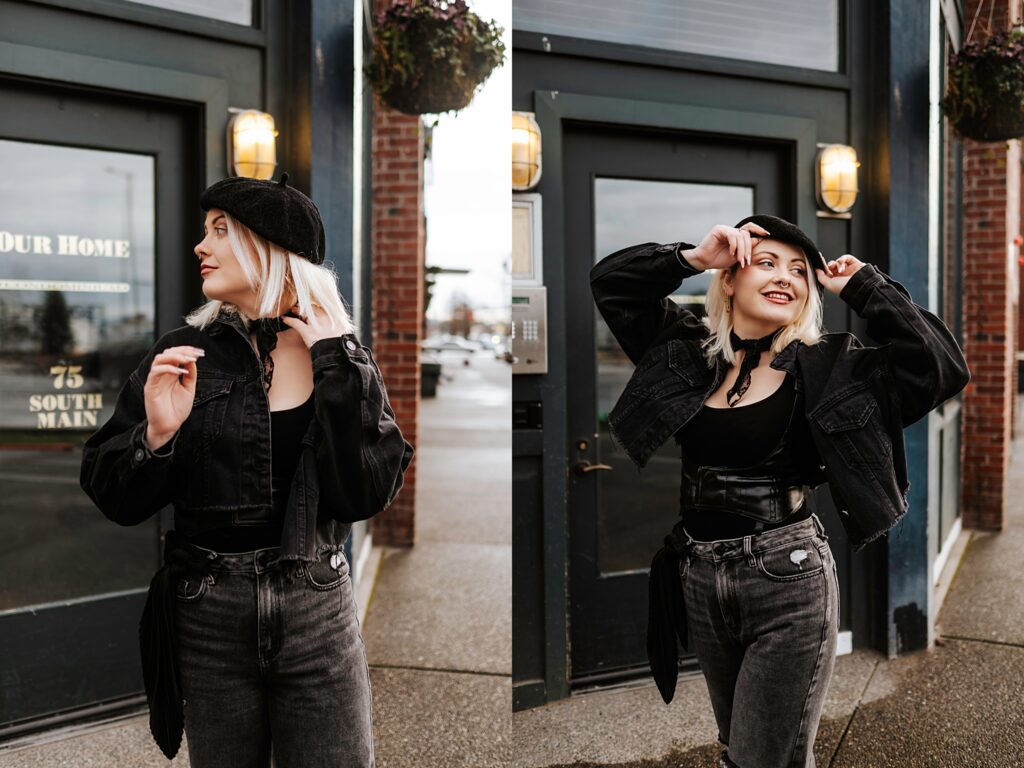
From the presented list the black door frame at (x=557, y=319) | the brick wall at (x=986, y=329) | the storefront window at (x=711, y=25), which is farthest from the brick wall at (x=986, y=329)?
the black door frame at (x=557, y=319)

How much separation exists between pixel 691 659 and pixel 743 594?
1.96 m

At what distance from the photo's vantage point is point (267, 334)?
6.31 ft

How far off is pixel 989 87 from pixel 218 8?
357 centimetres

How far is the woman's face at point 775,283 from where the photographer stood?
2127 mm

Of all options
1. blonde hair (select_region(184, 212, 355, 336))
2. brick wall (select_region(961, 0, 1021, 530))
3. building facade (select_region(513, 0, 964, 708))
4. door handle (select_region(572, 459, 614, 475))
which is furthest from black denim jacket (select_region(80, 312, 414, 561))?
brick wall (select_region(961, 0, 1021, 530))

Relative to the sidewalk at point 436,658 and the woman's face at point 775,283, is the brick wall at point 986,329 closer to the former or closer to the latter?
the sidewalk at point 436,658

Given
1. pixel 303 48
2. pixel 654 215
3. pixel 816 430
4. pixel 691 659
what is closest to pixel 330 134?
pixel 303 48

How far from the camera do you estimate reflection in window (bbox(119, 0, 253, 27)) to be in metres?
3.40

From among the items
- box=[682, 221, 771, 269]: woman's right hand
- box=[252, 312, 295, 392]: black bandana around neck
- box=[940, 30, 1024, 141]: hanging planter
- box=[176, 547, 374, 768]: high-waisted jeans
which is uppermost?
box=[940, 30, 1024, 141]: hanging planter

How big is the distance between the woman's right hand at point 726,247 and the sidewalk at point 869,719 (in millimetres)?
2057

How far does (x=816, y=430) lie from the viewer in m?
2.01

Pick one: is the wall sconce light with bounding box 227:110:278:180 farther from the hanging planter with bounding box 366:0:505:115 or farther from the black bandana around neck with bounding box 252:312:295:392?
the black bandana around neck with bounding box 252:312:295:392

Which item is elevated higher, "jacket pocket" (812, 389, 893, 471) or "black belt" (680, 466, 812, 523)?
"jacket pocket" (812, 389, 893, 471)

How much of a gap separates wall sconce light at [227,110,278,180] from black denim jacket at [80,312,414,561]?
183 cm
